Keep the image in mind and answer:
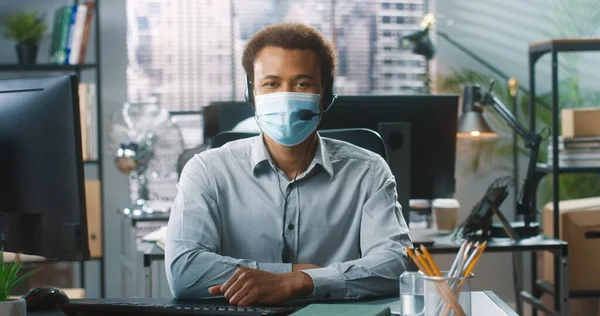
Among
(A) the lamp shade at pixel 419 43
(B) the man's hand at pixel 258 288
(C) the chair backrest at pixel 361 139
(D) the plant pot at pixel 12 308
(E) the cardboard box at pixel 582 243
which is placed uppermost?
(A) the lamp shade at pixel 419 43

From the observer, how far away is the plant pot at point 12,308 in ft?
4.48

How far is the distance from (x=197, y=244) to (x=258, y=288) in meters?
0.29

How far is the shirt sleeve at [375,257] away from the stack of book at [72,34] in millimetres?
2661

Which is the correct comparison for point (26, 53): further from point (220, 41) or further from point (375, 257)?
point (375, 257)

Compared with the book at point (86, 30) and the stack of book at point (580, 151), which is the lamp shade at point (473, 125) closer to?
the stack of book at point (580, 151)

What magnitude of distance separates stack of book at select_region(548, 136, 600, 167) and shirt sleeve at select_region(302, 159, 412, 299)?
1870mm

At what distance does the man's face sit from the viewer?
2.06 meters

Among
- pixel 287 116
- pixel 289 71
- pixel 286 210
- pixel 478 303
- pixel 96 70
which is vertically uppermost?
pixel 96 70

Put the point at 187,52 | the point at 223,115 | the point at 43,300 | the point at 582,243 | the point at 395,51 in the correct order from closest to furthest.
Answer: the point at 43,300 < the point at 223,115 < the point at 582,243 < the point at 187,52 < the point at 395,51

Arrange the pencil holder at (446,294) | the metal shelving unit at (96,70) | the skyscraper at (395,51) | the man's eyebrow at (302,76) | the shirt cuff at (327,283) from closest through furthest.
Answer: the pencil holder at (446,294) < the shirt cuff at (327,283) < the man's eyebrow at (302,76) < the metal shelving unit at (96,70) < the skyscraper at (395,51)

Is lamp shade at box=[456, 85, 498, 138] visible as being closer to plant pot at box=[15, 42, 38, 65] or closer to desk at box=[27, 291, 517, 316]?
desk at box=[27, 291, 517, 316]

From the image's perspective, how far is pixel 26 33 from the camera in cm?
436

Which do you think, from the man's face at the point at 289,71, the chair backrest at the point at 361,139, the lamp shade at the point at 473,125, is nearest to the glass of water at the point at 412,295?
the man's face at the point at 289,71

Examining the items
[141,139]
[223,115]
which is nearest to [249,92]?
[223,115]
